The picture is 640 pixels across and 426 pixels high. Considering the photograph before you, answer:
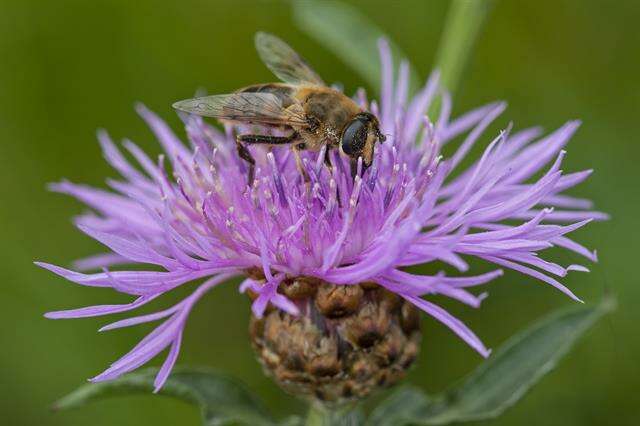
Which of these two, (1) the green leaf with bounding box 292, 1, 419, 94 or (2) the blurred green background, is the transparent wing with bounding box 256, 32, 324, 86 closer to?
(1) the green leaf with bounding box 292, 1, 419, 94

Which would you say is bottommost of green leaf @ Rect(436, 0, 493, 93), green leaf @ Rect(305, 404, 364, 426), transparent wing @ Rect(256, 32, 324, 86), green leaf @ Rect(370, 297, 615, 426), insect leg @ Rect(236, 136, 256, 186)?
green leaf @ Rect(305, 404, 364, 426)

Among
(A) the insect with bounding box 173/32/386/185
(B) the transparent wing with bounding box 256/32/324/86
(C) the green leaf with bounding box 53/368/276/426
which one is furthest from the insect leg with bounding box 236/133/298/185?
(C) the green leaf with bounding box 53/368/276/426

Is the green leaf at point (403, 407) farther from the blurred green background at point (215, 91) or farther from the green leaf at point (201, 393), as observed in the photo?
the blurred green background at point (215, 91)

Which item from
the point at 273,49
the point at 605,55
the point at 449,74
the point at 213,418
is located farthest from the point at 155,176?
the point at 605,55

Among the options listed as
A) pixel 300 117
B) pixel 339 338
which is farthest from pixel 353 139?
pixel 339 338

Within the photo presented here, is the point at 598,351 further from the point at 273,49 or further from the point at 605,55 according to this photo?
the point at 273,49

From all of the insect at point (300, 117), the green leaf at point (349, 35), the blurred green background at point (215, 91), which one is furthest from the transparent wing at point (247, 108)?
the blurred green background at point (215, 91)
